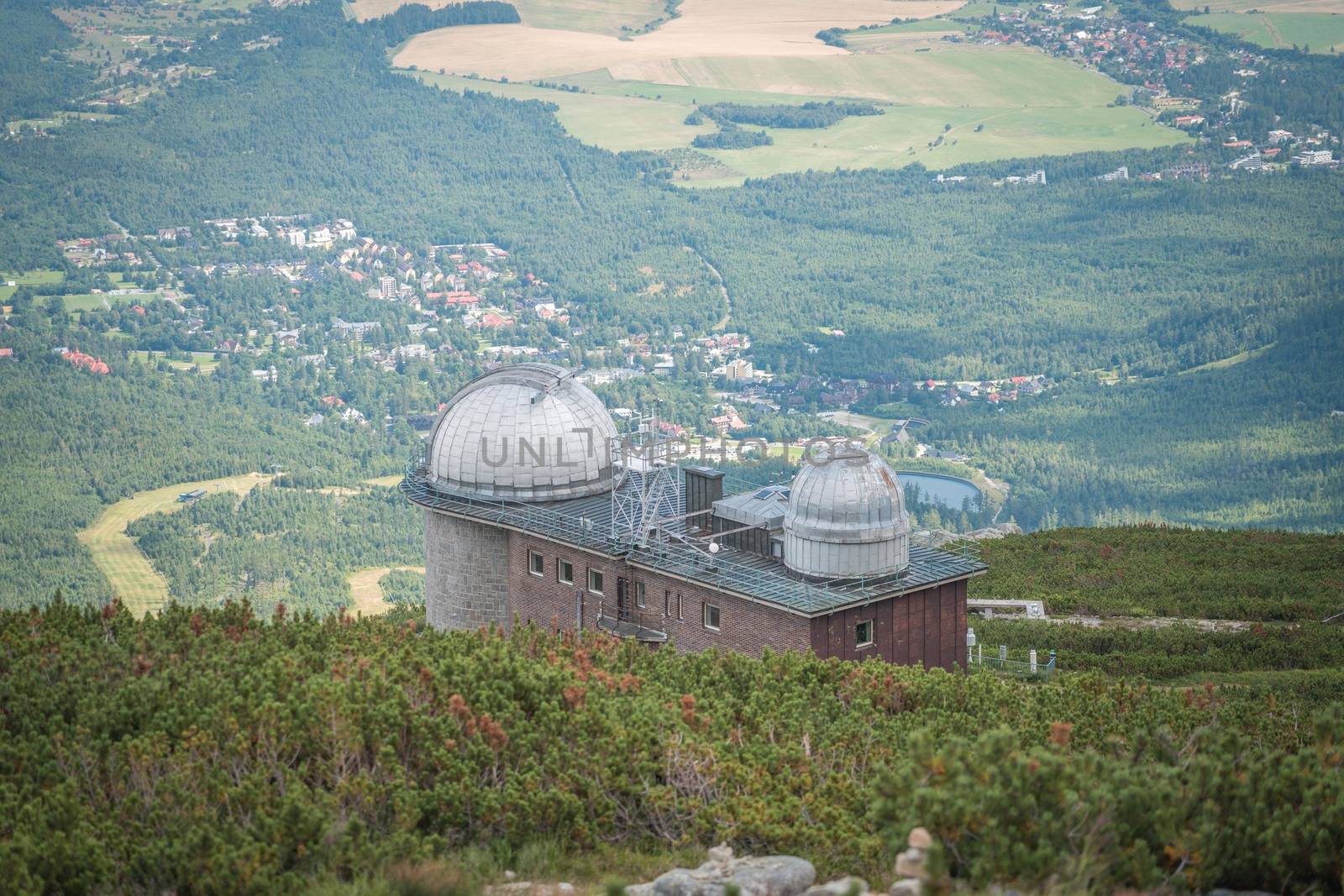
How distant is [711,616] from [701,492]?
5003mm

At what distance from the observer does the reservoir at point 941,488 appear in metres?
130

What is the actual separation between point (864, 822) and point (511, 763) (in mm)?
5785

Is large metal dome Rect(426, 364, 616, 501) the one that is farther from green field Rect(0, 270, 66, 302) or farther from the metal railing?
green field Rect(0, 270, 66, 302)

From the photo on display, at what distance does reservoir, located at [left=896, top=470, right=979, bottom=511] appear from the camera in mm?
130375

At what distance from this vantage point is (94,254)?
18825 centimetres

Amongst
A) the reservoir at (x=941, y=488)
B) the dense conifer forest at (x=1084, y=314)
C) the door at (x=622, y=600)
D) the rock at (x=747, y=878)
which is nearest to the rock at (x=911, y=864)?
the rock at (x=747, y=878)

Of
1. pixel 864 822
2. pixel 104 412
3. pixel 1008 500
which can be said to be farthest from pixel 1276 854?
pixel 104 412

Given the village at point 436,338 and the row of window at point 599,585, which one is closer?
the row of window at point 599,585

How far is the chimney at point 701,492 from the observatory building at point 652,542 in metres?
0.06

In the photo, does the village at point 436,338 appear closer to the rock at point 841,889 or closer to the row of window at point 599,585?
the row of window at point 599,585

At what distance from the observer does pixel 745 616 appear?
40656 mm

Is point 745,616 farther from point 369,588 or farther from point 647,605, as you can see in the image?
point 369,588

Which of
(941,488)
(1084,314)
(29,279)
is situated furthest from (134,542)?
(1084,314)

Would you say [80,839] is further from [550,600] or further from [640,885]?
[550,600]
